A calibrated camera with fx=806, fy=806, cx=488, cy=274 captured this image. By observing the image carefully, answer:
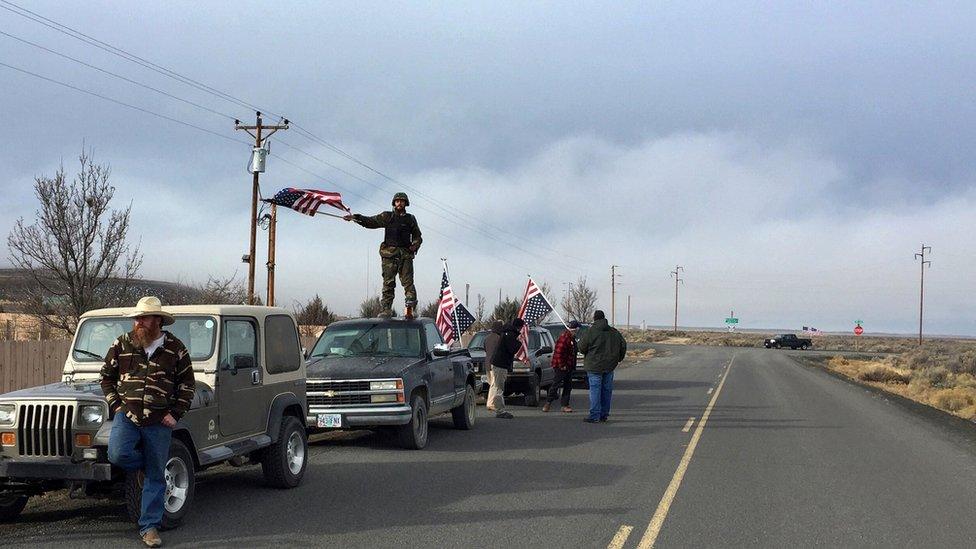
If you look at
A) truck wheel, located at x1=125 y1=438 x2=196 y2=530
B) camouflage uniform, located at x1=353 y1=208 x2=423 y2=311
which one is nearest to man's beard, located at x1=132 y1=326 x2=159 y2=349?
truck wheel, located at x1=125 y1=438 x2=196 y2=530

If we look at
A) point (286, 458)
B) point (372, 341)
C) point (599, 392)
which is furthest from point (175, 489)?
point (599, 392)

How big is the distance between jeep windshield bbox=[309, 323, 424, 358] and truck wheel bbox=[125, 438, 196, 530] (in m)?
5.29

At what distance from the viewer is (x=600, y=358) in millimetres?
14930

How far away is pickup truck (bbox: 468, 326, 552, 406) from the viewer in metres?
18.7

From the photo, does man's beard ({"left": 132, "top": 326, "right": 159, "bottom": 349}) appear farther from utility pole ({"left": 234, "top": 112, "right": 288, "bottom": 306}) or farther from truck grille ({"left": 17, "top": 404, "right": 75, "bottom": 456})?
utility pole ({"left": 234, "top": 112, "right": 288, "bottom": 306})

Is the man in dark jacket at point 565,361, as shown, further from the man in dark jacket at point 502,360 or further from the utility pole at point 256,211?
the utility pole at point 256,211

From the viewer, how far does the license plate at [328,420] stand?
1092 centimetres

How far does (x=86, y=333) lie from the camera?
316 inches

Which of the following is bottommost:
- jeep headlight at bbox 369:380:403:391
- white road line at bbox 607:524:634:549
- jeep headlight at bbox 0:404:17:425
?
white road line at bbox 607:524:634:549

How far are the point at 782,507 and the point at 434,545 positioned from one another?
12.1 feet

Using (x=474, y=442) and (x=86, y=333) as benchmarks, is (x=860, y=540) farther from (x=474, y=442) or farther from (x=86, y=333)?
(x=86, y=333)

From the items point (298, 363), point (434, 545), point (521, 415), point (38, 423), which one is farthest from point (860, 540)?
point (521, 415)

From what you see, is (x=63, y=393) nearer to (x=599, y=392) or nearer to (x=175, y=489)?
(x=175, y=489)

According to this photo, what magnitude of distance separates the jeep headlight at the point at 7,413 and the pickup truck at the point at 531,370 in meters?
11.8
